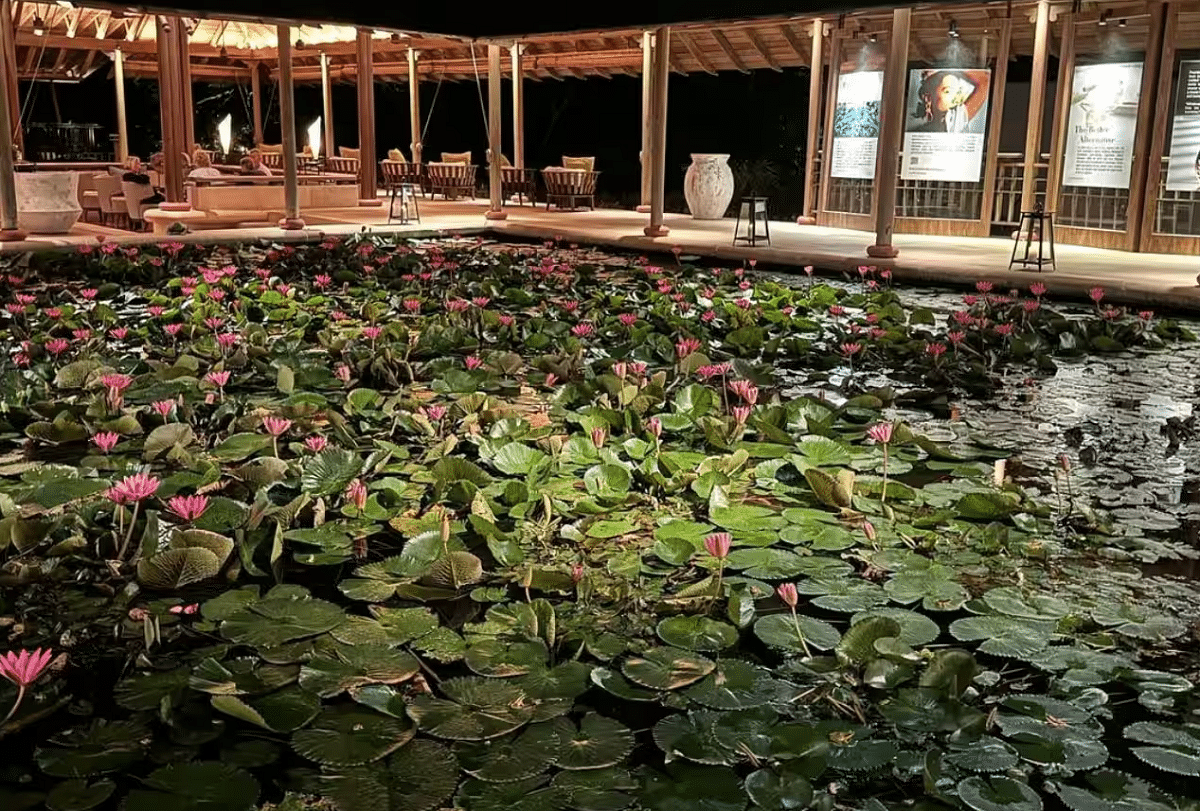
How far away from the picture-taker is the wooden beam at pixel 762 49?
14.2m

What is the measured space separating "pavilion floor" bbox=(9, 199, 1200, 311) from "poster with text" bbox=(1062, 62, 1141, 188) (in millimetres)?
705

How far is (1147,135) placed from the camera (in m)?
9.47

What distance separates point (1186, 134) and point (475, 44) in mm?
7974

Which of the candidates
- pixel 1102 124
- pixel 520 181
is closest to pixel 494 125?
pixel 520 181

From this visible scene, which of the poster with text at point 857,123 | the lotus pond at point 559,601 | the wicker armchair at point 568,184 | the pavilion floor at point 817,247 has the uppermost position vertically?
the poster with text at point 857,123

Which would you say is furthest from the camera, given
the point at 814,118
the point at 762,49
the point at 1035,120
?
the point at 762,49

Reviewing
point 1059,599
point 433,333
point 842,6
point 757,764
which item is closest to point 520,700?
point 757,764

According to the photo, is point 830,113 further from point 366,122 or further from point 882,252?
point 366,122

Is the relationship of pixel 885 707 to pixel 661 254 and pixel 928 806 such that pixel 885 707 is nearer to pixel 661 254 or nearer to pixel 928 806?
pixel 928 806

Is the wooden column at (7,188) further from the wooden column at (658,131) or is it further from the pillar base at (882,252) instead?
the pillar base at (882,252)

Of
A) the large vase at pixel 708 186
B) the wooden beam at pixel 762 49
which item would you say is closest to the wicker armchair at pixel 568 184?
the large vase at pixel 708 186

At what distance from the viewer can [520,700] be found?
66.6 inches

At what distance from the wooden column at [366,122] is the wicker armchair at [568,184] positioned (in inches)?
97.1

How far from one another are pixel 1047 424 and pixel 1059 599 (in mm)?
1606
